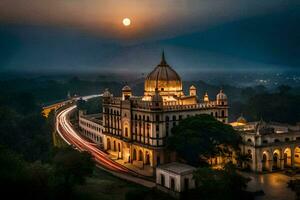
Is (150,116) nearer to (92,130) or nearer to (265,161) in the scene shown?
(265,161)

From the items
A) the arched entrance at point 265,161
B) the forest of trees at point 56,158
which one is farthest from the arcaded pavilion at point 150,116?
the arched entrance at point 265,161

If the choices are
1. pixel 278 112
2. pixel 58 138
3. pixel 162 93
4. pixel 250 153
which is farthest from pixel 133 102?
pixel 278 112

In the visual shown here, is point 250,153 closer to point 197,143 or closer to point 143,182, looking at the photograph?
point 197,143

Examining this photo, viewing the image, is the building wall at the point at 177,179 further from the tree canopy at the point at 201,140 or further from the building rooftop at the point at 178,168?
the tree canopy at the point at 201,140

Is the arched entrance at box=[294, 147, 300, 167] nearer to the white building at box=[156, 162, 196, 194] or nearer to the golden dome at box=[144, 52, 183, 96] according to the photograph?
the white building at box=[156, 162, 196, 194]

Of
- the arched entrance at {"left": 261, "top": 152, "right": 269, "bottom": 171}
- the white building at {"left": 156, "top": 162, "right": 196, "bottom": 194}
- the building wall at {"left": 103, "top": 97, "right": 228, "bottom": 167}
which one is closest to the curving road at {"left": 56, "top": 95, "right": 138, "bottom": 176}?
the building wall at {"left": 103, "top": 97, "right": 228, "bottom": 167}

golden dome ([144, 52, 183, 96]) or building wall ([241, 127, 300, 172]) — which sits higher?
golden dome ([144, 52, 183, 96])
